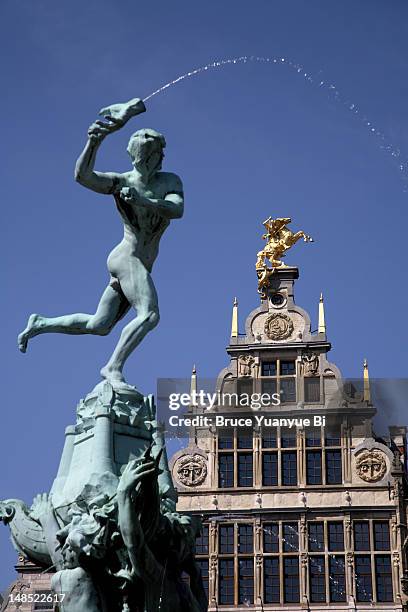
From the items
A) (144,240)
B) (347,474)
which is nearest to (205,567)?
(347,474)

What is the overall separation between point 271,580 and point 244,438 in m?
4.40

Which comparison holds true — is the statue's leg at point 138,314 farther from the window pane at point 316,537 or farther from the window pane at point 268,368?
the window pane at point 268,368

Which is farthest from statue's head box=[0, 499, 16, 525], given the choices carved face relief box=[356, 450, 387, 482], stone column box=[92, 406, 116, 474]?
carved face relief box=[356, 450, 387, 482]

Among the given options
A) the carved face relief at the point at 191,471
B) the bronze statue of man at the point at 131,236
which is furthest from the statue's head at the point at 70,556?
the carved face relief at the point at 191,471

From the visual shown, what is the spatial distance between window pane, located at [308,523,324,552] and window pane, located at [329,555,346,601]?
527mm

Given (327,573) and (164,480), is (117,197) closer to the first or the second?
(164,480)

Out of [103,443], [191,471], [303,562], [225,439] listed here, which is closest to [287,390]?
[225,439]

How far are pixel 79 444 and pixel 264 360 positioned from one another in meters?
26.7

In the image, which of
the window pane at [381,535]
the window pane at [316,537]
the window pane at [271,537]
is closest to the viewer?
the window pane at [381,535]

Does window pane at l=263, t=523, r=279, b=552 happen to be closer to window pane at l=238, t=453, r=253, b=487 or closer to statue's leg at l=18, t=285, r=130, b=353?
window pane at l=238, t=453, r=253, b=487

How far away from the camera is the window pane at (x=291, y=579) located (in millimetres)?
33062

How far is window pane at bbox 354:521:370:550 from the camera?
3328cm

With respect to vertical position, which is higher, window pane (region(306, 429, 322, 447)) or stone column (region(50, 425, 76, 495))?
window pane (region(306, 429, 322, 447))

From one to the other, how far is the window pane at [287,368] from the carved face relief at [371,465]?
3.52 meters
